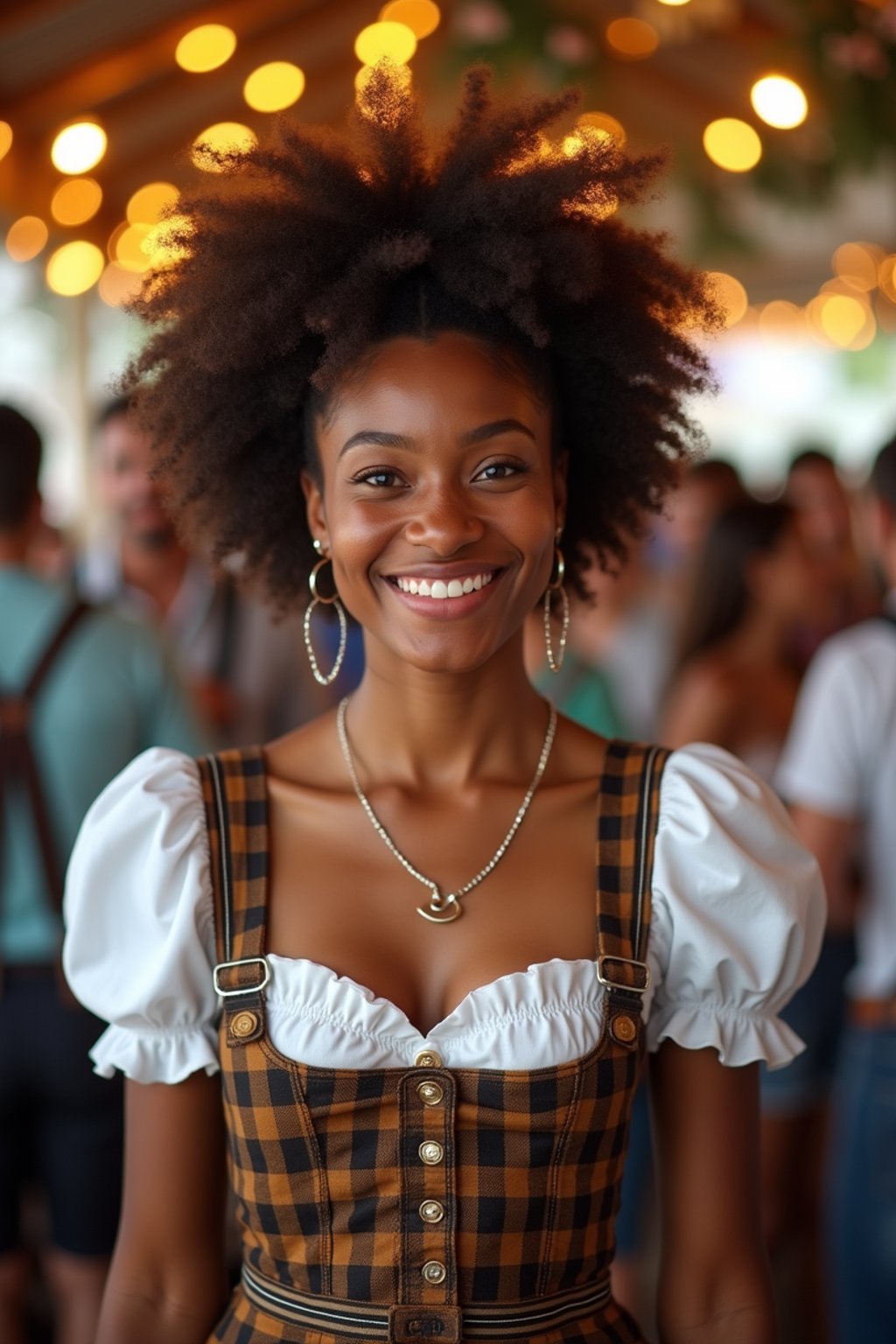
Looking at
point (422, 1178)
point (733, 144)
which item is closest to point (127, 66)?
point (733, 144)

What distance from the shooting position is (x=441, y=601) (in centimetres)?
166

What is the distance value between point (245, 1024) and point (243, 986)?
4cm

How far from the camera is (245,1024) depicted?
1.58 m

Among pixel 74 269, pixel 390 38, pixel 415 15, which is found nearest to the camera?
pixel 390 38

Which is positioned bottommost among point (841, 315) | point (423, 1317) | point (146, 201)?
point (423, 1317)

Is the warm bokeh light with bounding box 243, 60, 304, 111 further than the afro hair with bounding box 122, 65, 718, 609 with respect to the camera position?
Yes

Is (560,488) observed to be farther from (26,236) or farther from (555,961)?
(26,236)

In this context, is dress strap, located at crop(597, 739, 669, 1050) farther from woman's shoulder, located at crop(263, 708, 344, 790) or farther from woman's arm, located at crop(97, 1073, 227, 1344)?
woman's arm, located at crop(97, 1073, 227, 1344)

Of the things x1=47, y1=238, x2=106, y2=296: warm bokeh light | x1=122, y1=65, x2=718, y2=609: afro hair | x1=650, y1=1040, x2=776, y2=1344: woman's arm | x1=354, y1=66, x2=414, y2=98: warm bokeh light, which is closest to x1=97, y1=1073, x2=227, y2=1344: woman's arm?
x1=650, y1=1040, x2=776, y2=1344: woman's arm

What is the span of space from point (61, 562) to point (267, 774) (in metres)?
4.18

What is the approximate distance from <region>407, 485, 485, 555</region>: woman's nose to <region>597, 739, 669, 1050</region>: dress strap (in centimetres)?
34

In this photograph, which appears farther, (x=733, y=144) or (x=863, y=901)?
(x=733, y=144)

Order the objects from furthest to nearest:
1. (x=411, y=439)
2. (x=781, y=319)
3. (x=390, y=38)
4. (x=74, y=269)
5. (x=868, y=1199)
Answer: (x=781, y=319) → (x=74, y=269) → (x=390, y=38) → (x=868, y=1199) → (x=411, y=439)

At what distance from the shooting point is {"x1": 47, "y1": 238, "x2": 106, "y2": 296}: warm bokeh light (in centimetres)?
727
